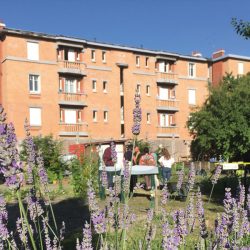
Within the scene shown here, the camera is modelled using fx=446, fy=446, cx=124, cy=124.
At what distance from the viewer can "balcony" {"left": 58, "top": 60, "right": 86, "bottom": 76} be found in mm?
37938

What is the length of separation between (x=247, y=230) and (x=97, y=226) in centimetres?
132

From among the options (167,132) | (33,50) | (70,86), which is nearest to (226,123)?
(33,50)

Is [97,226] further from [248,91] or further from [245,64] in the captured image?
[245,64]

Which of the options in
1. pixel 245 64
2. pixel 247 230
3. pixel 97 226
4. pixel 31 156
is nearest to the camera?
pixel 97 226

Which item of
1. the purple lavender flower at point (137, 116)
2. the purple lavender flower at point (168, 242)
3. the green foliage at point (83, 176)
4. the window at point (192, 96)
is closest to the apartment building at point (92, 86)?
the window at point (192, 96)

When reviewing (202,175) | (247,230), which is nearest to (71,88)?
(202,175)

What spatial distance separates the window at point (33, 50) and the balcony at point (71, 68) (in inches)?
83.8

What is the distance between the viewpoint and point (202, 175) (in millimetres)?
19047

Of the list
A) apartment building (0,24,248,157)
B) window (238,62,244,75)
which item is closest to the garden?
apartment building (0,24,248,157)

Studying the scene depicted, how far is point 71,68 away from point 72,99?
2.66m

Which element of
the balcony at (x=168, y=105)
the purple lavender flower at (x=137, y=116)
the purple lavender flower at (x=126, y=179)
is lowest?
the purple lavender flower at (x=126, y=179)

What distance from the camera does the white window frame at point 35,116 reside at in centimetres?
3703

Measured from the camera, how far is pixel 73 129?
127 ft

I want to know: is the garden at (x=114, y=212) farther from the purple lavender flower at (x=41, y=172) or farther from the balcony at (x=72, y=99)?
the balcony at (x=72, y=99)
